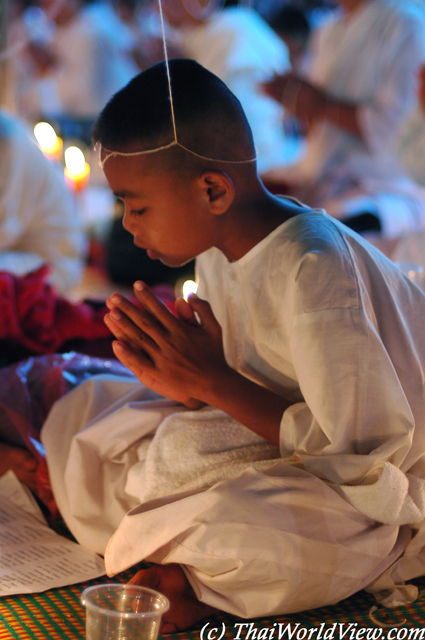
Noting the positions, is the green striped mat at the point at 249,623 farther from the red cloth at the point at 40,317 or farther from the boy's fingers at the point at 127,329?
the red cloth at the point at 40,317

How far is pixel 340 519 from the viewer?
1.08 meters

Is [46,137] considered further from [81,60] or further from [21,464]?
[21,464]

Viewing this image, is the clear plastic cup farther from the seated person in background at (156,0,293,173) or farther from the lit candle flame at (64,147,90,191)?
the seated person in background at (156,0,293,173)

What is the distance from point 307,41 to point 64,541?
141 inches

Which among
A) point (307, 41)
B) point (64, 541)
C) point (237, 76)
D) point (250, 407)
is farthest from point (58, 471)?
point (307, 41)

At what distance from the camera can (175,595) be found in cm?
109

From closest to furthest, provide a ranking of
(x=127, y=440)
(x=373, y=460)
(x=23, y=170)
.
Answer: (x=373, y=460) < (x=127, y=440) < (x=23, y=170)

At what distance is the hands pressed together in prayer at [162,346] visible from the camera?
1.17 meters

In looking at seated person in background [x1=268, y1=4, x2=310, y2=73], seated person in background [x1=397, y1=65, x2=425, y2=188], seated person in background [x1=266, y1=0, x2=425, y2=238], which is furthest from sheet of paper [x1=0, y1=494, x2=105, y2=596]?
seated person in background [x1=268, y1=4, x2=310, y2=73]

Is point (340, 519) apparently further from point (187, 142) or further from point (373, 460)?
point (187, 142)

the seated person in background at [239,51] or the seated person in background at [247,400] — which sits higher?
the seated person in background at [239,51]

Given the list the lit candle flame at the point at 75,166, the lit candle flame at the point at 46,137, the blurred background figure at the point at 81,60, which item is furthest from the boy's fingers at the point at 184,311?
the blurred background figure at the point at 81,60

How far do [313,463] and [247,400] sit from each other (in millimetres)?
150

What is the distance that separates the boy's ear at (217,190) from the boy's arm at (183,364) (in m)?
0.18
